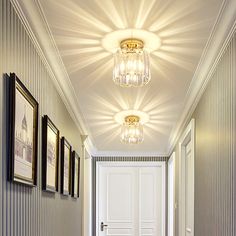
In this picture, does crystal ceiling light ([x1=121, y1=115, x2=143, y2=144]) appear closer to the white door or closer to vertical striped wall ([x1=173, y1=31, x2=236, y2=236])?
vertical striped wall ([x1=173, y1=31, x2=236, y2=236])

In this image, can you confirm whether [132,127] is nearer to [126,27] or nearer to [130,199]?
[126,27]

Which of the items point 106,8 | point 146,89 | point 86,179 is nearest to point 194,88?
Result: point 146,89

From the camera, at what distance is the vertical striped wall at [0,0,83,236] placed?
1852mm

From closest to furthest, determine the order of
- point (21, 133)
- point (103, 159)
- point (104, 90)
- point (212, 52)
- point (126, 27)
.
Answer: point (21, 133)
point (126, 27)
point (212, 52)
point (104, 90)
point (103, 159)

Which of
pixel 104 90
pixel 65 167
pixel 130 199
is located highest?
pixel 104 90

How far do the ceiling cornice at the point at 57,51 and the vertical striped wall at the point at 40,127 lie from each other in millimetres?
57

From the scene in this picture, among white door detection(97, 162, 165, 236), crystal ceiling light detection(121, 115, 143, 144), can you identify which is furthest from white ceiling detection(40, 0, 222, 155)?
white door detection(97, 162, 165, 236)

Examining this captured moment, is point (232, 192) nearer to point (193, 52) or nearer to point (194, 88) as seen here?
point (193, 52)

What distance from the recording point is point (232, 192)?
236cm

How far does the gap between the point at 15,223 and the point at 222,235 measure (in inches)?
51.7

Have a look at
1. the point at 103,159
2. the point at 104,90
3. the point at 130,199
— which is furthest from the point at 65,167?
the point at 130,199

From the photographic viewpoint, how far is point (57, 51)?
2.80 meters

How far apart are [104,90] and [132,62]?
1.19 metres

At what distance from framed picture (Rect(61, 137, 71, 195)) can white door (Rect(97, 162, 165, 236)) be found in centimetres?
357
